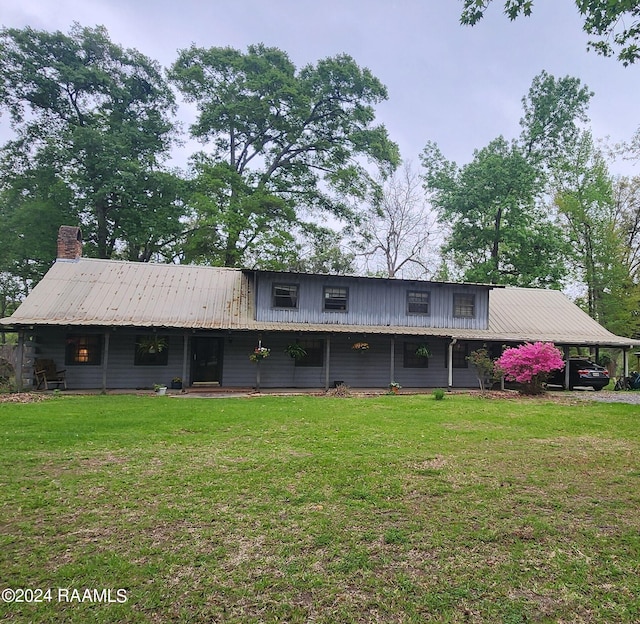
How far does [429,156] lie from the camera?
31.5 meters

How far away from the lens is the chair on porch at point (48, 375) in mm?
14648

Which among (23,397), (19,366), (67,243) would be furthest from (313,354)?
(67,243)

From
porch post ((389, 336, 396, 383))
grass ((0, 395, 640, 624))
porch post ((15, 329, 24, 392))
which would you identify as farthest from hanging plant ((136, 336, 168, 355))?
porch post ((389, 336, 396, 383))

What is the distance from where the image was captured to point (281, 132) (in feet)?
98.1

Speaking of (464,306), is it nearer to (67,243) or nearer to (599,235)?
(67,243)

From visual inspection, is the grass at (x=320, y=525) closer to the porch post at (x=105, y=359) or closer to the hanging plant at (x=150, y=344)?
the porch post at (x=105, y=359)

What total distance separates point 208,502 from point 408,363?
593 inches

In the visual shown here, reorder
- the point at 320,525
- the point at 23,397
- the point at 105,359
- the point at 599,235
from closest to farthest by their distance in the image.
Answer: the point at 320,525
the point at 23,397
the point at 105,359
the point at 599,235

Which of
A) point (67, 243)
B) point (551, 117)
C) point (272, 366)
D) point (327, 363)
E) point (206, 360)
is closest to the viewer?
point (327, 363)

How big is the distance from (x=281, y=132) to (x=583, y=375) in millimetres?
23770

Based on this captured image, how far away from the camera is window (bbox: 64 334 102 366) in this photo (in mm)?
15805

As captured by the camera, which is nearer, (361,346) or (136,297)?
(136,297)

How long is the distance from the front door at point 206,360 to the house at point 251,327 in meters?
0.04

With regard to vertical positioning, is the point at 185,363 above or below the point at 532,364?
below
